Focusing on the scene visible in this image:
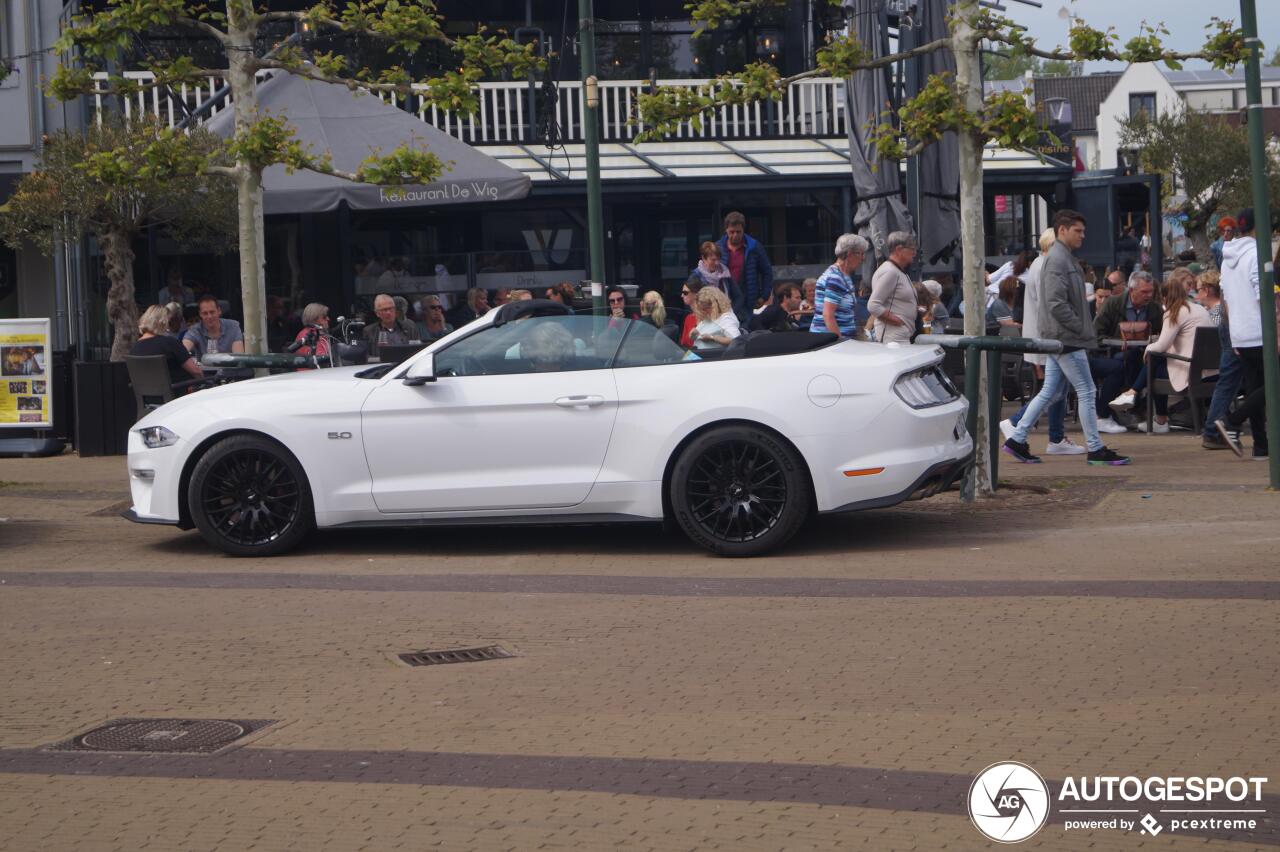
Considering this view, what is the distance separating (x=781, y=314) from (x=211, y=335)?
5347 mm

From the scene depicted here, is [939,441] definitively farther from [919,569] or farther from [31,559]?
[31,559]

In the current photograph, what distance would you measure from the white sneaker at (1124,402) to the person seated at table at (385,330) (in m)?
6.78

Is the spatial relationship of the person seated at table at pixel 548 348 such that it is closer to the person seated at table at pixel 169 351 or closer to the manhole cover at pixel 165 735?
the manhole cover at pixel 165 735

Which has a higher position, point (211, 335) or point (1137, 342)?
point (211, 335)

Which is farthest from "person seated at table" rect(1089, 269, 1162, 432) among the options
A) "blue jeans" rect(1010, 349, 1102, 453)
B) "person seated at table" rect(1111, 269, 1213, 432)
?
"blue jeans" rect(1010, 349, 1102, 453)

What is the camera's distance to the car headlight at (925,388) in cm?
947

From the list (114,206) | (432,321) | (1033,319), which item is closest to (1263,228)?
(1033,319)

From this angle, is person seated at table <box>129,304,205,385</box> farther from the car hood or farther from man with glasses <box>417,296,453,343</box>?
the car hood

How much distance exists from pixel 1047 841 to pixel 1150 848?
0.89 ft

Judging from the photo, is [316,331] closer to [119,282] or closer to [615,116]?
[119,282]

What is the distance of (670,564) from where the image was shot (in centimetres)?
938

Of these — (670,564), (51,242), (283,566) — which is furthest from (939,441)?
(51,242)

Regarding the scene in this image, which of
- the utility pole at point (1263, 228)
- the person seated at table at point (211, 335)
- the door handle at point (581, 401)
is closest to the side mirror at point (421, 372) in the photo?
the door handle at point (581, 401)

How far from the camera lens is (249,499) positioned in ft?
32.4
